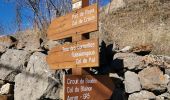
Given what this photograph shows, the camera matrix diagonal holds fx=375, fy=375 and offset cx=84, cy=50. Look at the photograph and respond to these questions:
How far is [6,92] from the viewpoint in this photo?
7086mm

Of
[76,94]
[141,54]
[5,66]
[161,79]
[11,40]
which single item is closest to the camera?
[76,94]

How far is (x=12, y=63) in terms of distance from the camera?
730cm

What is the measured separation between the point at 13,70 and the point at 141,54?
246 cm

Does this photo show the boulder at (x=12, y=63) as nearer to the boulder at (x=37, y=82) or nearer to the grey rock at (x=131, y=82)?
the boulder at (x=37, y=82)

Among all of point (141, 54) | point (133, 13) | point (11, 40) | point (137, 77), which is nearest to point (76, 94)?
point (137, 77)

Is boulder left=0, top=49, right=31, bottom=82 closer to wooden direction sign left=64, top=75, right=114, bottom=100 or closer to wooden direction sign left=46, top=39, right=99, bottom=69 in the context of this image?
wooden direction sign left=46, top=39, right=99, bottom=69

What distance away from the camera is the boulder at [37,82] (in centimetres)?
631

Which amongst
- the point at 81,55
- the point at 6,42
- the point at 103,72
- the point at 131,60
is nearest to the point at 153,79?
the point at 131,60

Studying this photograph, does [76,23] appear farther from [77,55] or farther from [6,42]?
[6,42]

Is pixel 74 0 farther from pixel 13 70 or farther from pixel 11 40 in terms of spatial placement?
pixel 11 40

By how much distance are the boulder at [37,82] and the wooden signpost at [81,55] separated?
835 millimetres

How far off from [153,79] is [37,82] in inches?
77.8

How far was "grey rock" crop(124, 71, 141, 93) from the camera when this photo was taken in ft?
20.9

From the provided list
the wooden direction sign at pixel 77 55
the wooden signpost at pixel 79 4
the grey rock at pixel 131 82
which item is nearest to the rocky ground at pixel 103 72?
the grey rock at pixel 131 82
